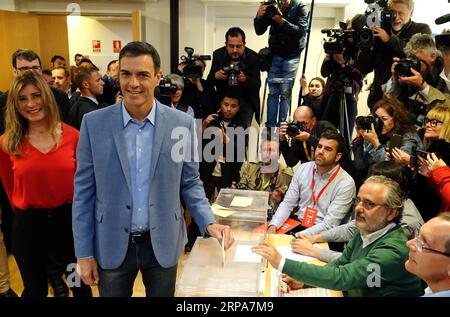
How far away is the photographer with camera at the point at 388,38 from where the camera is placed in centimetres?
266

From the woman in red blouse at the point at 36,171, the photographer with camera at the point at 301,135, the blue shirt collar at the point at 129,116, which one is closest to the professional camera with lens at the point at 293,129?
the photographer with camera at the point at 301,135

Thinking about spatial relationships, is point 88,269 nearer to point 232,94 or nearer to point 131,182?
point 131,182

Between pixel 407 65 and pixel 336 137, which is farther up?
pixel 407 65

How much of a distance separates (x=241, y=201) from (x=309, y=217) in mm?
484

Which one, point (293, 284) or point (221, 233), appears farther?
point (293, 284)

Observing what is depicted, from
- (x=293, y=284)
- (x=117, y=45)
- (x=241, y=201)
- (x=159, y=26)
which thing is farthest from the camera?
(x=117, y=45)

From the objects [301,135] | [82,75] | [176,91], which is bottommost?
[301,135]

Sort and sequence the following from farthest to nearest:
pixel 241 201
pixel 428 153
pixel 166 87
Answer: pixel 166 87 → pixel 241 201 → pixel 428 153

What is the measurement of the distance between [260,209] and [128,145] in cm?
92

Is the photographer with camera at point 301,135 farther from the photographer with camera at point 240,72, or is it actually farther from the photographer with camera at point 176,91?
the photographer with camera at point 176,91

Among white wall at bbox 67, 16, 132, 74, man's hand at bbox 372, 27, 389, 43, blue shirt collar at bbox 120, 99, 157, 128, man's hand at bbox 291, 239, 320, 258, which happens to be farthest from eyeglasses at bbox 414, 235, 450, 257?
white wall at bbox 67, 16, 132, 74

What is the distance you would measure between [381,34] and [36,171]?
85.0 inches

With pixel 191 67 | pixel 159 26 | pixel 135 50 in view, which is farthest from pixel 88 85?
pixel 159 26

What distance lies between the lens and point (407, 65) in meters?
2.37
